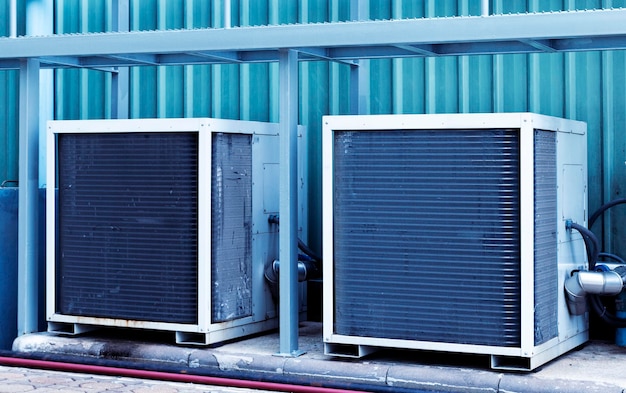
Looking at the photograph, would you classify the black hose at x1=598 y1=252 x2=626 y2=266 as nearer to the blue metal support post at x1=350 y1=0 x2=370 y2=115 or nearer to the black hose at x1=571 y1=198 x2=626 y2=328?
the black hose at x1=571 y1=198 x2=626 y2=328

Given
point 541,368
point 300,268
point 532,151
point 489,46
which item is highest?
point 489,46

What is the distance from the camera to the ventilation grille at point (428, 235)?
7.19 meters

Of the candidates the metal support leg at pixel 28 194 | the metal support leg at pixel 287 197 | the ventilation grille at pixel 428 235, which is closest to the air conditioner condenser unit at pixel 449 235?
the ventilation grille at pixel 428 235

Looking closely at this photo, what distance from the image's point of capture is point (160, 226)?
8.23 m

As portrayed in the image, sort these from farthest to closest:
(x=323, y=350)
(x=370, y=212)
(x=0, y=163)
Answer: (x=0, y=163) → (x=323, y=350) → (x=370, y=212)

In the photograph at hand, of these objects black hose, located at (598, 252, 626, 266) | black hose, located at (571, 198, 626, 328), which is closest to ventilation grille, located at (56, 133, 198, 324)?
black hose, located at (571, 198, 626, 328)

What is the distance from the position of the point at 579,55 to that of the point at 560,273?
2.17 m

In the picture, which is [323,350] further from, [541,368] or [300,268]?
[541,368]

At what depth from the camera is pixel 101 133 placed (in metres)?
8.40

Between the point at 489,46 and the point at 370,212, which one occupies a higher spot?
the point at 489,46

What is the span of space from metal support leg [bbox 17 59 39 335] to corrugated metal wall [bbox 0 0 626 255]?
6.36 feet

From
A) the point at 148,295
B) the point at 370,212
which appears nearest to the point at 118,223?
the point at 148,295

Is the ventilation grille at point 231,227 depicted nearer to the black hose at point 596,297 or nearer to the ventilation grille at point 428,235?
the ventilation grille at point 428,235

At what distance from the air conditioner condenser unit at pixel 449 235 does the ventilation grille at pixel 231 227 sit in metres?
0.91
